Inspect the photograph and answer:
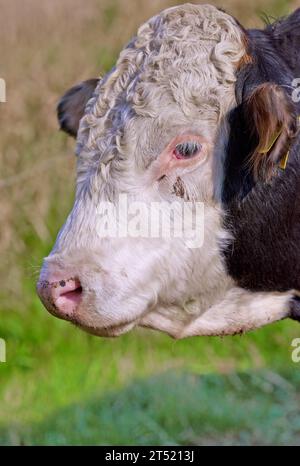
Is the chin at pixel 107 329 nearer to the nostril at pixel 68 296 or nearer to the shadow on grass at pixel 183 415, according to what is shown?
the nostril at pixel 68 296

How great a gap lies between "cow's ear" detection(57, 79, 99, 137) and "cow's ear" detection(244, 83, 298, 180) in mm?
1137

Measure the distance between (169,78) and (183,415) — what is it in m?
3.08

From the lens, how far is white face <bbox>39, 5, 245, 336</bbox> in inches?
159

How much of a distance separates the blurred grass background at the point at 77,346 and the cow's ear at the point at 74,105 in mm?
1890

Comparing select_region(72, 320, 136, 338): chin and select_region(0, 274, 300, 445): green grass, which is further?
select_region(0, 274, 300, 445): green grass

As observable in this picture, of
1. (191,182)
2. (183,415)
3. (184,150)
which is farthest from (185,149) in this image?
(183,415)

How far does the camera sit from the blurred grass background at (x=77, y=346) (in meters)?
6.74

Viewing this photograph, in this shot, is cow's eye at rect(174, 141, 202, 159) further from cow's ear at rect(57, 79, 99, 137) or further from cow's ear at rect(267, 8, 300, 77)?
cow's ear at rect(57, 79, 99, 137)

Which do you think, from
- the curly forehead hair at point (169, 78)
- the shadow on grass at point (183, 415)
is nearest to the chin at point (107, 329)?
the curly forehead hair at point (169, 78)

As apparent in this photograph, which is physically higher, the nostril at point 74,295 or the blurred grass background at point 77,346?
the nostril at point 74,295

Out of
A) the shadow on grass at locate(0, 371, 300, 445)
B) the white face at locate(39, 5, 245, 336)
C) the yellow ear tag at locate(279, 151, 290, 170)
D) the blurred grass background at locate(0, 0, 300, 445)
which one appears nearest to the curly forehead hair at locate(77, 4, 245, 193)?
the white face at locate(39, 5, 245, 336)

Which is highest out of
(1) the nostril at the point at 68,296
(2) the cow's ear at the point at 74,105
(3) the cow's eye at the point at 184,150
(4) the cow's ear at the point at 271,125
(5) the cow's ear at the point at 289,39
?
(5) the cow's ear at the point at 289,39

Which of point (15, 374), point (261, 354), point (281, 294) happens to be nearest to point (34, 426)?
point (15, 374)

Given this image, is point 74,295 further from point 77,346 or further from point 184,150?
point 77,346
